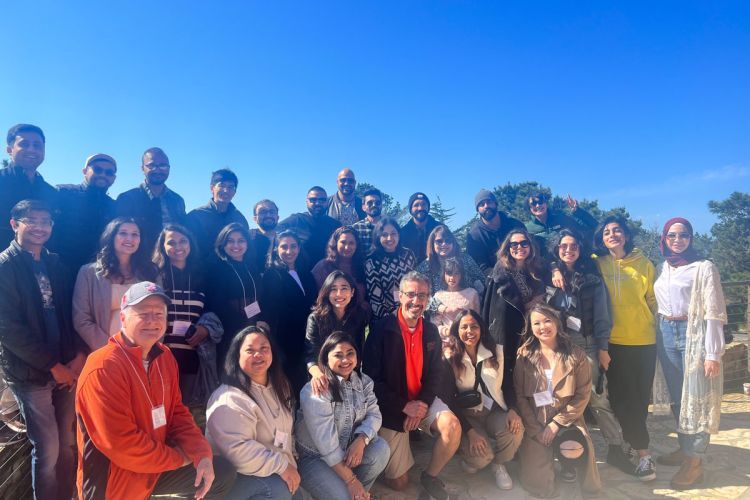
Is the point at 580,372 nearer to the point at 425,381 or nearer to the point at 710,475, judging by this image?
the point at 425,381

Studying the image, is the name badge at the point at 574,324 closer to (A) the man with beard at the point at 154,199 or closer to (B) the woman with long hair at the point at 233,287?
(B) the woman with long hair at the point at 233,287

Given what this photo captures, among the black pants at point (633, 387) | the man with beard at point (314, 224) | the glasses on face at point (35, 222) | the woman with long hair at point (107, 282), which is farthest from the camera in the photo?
the man with beard at point (314, 224)

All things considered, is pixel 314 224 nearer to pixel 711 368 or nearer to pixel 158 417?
pixel 158 417

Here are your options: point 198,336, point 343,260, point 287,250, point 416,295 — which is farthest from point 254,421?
point 343,260

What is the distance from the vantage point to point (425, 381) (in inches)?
148

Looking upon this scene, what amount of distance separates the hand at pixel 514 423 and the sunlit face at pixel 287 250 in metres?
2.68

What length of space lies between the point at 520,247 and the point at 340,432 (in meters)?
2.51

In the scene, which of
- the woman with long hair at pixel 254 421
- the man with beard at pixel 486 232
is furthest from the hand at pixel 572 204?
the woman with long hair at pixel 254 421

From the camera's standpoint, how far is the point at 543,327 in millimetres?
3754

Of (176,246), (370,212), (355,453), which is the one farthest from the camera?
(370,212)

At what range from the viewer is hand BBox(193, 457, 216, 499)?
2586 millimetres

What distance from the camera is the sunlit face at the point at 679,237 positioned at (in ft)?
13.0

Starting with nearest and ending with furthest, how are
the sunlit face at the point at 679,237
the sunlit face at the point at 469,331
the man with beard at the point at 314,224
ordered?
the sunlit face at the point at 469,331
the sunlit face at the point at 679,237
the man with beard at the point at 314,224

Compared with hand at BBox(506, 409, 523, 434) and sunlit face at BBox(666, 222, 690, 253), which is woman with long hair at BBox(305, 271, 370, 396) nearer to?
hand at BBox(506, 409, 523, 434)
